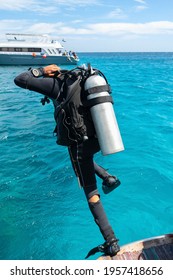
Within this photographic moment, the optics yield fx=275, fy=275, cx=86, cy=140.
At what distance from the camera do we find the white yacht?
4203 centimetres

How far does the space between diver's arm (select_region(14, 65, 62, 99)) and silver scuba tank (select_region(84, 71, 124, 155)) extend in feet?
1.54

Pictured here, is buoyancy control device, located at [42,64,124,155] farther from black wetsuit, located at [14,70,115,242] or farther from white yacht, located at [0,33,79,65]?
white yacht, located at [0,33,79,65]

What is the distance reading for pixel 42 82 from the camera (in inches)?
141

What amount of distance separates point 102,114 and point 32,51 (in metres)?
43.2

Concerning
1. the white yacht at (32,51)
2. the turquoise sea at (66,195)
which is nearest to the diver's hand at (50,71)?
the turquoise sea at (66,195)

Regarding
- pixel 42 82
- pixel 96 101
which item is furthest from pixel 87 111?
pixel 42 82

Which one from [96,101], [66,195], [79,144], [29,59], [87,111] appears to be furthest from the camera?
[29,59]

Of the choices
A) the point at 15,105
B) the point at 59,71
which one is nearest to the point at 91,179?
the point at 59,71

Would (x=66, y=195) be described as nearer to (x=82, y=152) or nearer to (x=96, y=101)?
(x=82, y=152)

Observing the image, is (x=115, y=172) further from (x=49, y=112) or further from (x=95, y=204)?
(x=49, y=112)

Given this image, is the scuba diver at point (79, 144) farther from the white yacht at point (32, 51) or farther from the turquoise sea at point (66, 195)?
the white yacht at point (32, 51)

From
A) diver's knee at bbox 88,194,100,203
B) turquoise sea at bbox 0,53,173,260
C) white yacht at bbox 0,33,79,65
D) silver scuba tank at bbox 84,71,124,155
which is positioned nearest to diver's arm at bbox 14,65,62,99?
silver scuba tank at bbox 84,71,124,155

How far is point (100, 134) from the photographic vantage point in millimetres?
3395

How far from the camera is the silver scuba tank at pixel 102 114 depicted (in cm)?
334
